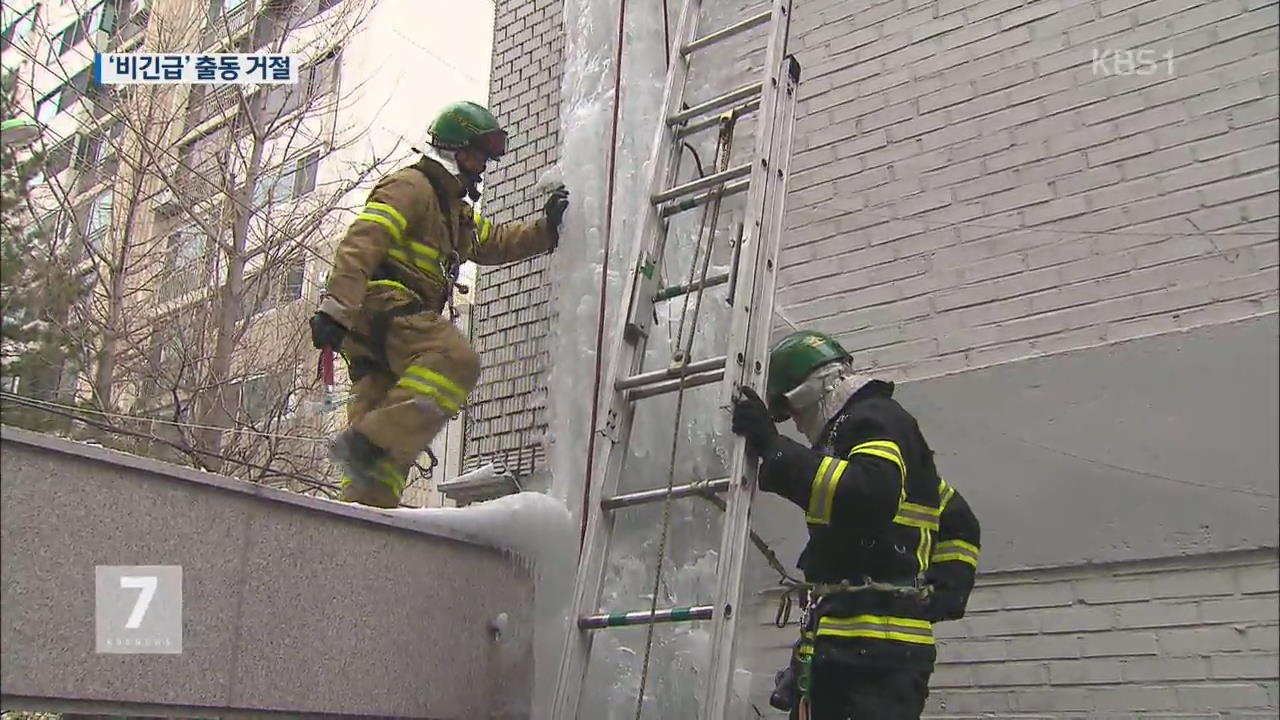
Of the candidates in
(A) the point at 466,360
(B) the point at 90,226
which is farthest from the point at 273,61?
(A) the point at 466,360

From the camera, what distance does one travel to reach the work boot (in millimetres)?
3871

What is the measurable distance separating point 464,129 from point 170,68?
2.18 metres

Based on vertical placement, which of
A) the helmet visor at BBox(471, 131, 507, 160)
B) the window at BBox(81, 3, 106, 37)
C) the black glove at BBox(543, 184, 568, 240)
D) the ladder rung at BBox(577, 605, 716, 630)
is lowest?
A: the ladder rung at BBox(577, 605, 716, 630)

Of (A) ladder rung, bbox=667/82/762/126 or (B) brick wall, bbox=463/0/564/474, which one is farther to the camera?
(B) brick wall, bbox=463/0/564/474

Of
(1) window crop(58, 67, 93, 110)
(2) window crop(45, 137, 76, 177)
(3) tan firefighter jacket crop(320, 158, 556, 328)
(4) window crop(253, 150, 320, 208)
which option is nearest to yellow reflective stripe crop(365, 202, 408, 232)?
(3) tan firefighter jacket crop(320, 158, 556, 328)

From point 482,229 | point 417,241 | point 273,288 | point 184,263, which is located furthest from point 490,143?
point 273,288

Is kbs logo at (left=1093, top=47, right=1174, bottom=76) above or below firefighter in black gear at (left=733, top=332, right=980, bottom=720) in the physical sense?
above

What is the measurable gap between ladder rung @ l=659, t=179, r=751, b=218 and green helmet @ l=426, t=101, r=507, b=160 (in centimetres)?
77

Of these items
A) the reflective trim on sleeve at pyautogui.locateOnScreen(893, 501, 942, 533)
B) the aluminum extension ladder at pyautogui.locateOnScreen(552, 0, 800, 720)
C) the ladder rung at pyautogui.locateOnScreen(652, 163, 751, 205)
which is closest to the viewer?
the reflective trim on sleeve at pyautogui.locateOnScreen(893, 501, 942, 533)

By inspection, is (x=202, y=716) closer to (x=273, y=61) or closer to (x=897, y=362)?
(x=897, y=362)

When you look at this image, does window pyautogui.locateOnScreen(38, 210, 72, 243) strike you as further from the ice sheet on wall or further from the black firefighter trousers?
the black firefighter trousers

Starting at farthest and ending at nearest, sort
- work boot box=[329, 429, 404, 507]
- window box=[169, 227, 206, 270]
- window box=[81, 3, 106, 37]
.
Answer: window box=[169, 227, 206, 270] → window box=[81, 3, 106, 37] → work boot box=[329, 429, 404, 507]

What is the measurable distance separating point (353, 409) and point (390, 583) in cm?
86

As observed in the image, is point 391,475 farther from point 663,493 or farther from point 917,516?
point 917,516
